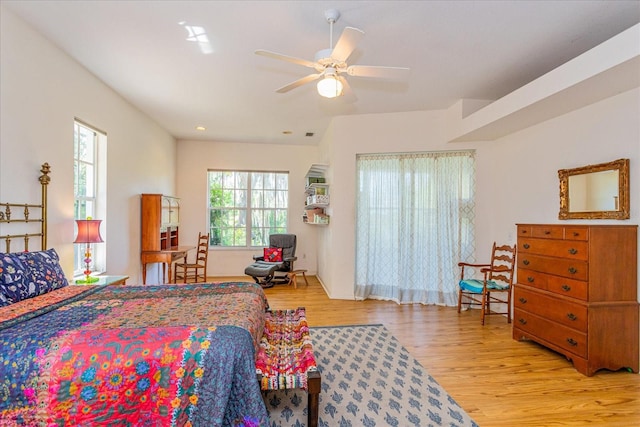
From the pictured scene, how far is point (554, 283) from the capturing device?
9.47ft

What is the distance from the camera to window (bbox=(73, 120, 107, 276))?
3.41m

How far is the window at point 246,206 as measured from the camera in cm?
663

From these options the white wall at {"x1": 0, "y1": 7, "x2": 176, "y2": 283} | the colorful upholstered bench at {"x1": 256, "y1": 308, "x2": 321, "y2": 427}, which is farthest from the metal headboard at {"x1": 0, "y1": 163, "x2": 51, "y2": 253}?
the colorful upholstered bench at {"x1": 256, "y1": 308, "x2": 321, "y2": 427}

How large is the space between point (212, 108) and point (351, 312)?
138 inches

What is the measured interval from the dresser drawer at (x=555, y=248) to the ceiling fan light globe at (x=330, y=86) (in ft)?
7.94

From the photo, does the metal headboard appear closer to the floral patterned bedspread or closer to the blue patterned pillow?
the blue patterned pillow

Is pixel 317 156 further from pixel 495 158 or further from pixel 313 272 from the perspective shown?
pixel 495 158

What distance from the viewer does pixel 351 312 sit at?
417 cm

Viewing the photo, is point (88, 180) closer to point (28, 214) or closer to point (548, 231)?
point (28, 214)

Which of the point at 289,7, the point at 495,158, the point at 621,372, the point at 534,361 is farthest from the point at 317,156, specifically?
the point at 621,372

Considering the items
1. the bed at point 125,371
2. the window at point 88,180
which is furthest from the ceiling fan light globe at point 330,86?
the window at point 88,180

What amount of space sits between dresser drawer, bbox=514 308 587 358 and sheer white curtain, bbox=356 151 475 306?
1.31m

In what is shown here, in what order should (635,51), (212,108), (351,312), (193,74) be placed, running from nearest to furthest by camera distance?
(635,51) < (193,74) < (351,312) < (212,108)

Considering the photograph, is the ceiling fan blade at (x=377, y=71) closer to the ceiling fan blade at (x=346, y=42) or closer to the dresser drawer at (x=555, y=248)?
the ceiling fan blade at (x=346, y=42)
